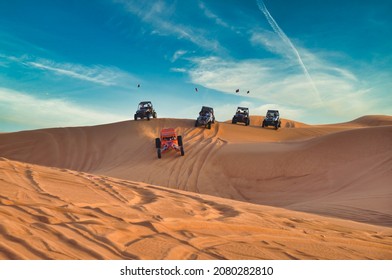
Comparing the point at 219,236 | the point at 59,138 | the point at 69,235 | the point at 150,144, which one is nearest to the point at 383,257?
the point at 219,236

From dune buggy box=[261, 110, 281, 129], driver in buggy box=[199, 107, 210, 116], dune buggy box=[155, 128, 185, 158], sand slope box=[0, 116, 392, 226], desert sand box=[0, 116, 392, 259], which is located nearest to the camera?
desert sand box=[0, 116, 392, 259]

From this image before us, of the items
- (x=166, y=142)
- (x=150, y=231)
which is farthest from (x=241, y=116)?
(x=150, y=231)

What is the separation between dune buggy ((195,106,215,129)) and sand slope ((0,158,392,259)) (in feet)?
68.2

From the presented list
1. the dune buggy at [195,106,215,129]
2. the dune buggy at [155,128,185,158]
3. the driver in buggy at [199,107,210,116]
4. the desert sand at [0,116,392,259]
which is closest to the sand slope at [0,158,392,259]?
the desert sand at [0,116,392,259]

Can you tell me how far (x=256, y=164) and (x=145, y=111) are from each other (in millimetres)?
16429

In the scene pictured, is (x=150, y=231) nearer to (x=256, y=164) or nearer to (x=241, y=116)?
(x=256, y=164)

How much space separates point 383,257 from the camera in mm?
4020

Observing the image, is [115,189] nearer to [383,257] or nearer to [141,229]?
[141,229]

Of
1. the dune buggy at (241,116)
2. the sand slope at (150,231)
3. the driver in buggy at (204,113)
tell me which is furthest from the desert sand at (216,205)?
the dune buggy at (241,116)

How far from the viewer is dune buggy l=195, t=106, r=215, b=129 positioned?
89.5 ft

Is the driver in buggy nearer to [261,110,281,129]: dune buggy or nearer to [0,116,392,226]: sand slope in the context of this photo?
[0,116,392,226]: sand slope

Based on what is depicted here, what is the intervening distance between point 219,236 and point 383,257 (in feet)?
6.57

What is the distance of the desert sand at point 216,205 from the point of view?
3.56 m

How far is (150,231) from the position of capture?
13.4 feet
